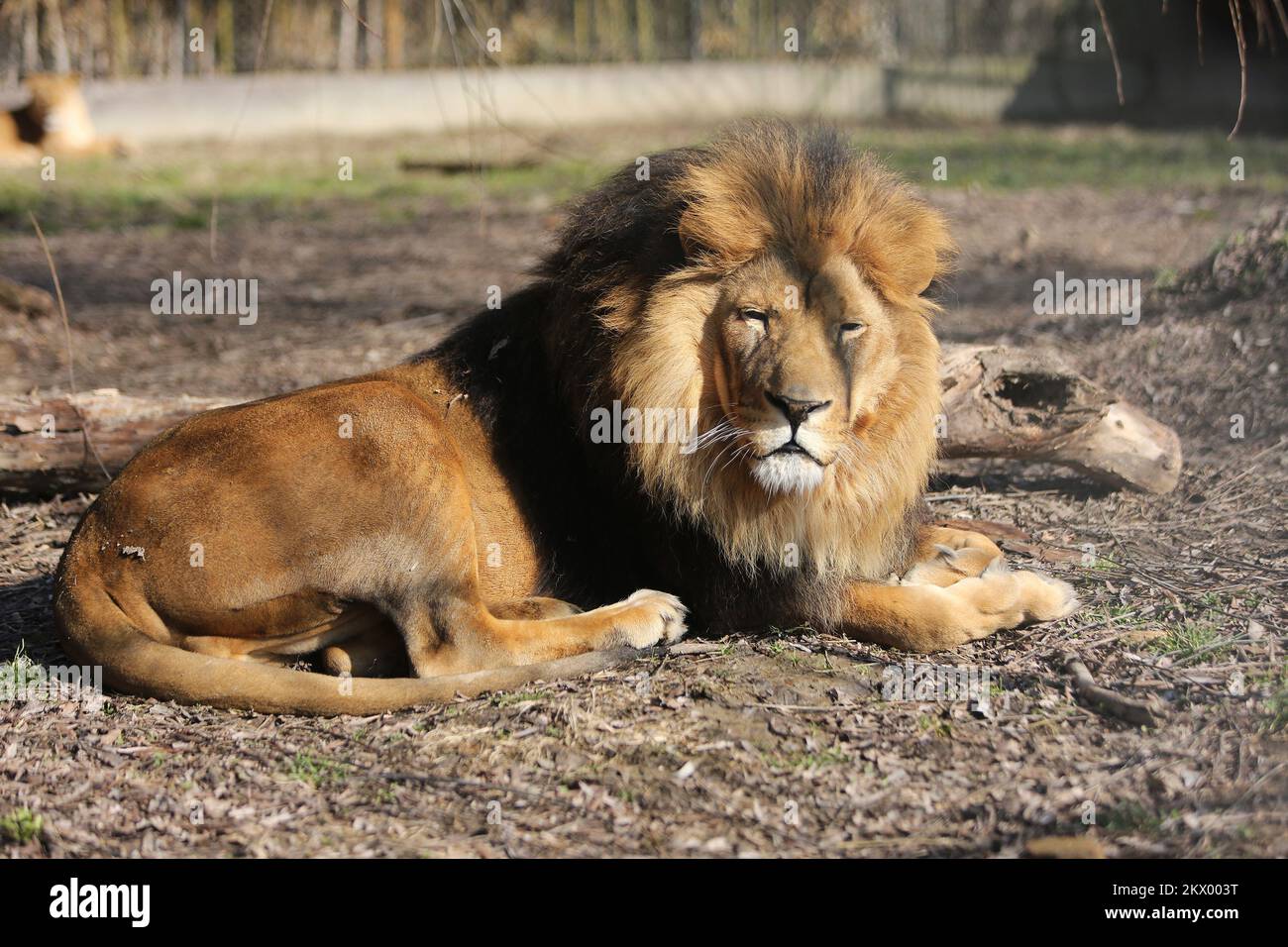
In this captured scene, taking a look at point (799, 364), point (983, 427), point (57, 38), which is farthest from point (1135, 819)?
point (57, 38)

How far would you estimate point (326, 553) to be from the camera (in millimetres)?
4527

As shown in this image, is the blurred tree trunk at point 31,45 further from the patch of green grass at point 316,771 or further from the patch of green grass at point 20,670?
the patch of green grass at point 316,771

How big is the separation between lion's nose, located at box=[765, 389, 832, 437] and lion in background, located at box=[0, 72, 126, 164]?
1444 centimetres

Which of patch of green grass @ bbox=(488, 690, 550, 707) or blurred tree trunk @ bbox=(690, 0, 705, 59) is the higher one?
blurred tree trunk @ bbox=(690, 0, 705, 59)

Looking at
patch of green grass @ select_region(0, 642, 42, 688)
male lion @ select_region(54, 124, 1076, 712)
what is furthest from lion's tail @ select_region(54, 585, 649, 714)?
patch of green grass @ select_region(0, 642, 42, 688)

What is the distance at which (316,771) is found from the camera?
411cm

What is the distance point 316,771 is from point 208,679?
0.53 metres

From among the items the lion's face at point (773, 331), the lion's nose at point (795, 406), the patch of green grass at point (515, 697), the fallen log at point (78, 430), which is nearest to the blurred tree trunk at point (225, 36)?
the fallen log at point (78, 430)

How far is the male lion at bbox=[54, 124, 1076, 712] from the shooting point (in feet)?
14.5

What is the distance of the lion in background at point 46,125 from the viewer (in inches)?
623

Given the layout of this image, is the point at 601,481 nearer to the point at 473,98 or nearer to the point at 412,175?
the point at 412,175

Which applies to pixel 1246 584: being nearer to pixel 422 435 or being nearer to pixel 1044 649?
pixel 1044 649

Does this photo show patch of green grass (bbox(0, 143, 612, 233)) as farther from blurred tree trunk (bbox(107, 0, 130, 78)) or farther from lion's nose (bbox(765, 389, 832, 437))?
lion's nose (bbox(765, 389, 832, 437))
